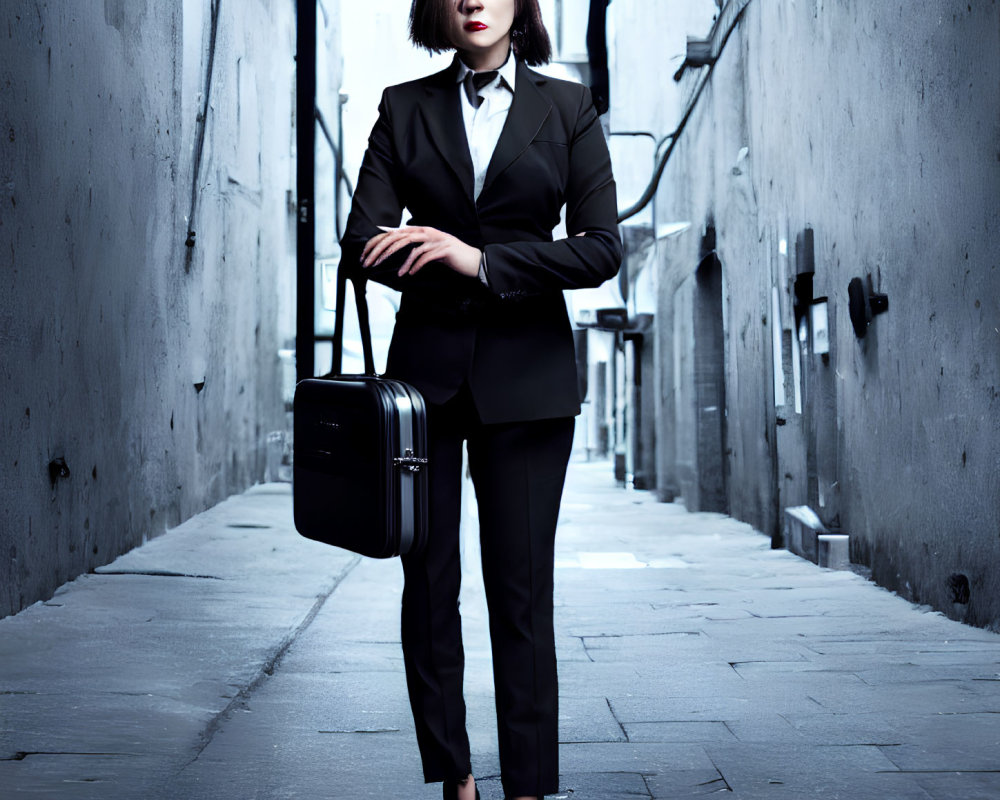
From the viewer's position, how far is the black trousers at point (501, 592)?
2.02 metres

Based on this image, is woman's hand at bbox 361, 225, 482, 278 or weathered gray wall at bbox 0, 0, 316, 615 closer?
woman's hand at bbox 361, 225, 482, 278

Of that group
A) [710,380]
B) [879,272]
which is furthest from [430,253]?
[710,380]

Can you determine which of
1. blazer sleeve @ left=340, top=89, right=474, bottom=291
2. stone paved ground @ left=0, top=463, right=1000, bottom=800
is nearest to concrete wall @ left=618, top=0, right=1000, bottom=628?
stone paved ground @ left=0, top=463, right=1000, bottom=800

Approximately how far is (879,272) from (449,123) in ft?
12.4

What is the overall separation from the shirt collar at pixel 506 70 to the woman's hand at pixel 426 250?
310 millimetres

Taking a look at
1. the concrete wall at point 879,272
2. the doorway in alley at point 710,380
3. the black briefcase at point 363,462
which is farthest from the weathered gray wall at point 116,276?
the doorway in alley at point 710,380

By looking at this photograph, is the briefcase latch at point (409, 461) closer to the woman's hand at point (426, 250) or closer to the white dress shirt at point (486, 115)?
the woman's hand at point (426, 250)

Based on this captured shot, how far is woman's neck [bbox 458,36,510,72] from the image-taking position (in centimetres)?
209

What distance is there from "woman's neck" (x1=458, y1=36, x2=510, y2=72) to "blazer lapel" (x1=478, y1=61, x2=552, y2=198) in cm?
5

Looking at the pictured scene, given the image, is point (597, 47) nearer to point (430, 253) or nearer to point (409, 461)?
point (430, 253)

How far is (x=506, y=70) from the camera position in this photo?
6.86 ft

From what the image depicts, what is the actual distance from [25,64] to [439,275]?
3.19 metres

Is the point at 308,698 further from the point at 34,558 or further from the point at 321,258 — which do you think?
the point at 321,258

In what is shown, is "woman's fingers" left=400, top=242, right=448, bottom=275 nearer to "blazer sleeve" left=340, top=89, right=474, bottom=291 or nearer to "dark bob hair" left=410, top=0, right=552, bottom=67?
"blazer sleeve" left=340, top=89, right=474, bottom=291
